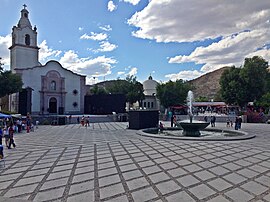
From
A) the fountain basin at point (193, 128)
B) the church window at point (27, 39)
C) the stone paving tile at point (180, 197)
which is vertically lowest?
the stone paving tile at point (180, 197)

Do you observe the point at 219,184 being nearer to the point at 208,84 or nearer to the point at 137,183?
the point at 137,183

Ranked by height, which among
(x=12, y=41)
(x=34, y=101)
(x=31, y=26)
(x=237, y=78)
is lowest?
(x=34, y=101)

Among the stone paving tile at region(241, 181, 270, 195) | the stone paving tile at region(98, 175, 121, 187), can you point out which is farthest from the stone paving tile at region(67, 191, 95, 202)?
the stone paving tile at region(241, 181, 270, 195)

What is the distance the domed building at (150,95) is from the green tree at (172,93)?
8.82 meters

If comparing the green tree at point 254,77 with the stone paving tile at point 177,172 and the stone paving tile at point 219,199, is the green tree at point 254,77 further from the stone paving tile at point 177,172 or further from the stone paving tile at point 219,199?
the stone paving tile at point 219,199

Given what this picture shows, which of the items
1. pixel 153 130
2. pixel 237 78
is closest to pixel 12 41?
pixel 153 130

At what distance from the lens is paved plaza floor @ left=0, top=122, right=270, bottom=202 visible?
511 cm

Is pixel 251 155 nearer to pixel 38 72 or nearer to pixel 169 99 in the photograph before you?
pixel 38 72

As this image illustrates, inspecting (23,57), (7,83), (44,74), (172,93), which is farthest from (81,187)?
(172,93)

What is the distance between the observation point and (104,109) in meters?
39.7

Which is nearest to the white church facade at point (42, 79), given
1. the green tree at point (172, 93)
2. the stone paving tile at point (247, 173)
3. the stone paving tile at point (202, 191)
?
the green tree at point (172, 93)

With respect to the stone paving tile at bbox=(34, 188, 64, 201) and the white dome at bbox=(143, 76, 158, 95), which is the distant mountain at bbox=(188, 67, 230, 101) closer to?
the white dome at bbox=(143, 76, 158, 95)

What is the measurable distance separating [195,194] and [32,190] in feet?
12.6

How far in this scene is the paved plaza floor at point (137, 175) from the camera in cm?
511
